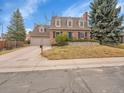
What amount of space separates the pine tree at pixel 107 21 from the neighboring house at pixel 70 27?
24.0ft

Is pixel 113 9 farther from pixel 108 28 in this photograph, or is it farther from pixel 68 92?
pixel 68 92

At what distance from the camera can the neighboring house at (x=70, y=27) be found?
36.5 metres

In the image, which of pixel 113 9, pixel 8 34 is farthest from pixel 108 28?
pixel 8 34

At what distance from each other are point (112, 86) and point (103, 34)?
2495 cm

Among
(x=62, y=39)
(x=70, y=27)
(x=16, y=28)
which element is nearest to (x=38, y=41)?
(x=70, y=27)

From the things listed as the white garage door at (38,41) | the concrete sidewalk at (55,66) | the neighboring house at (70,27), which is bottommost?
the concrete sidewalk at (55,66)

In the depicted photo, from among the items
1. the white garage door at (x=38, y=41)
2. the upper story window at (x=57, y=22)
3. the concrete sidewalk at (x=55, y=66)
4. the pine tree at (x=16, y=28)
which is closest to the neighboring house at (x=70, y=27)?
the upper story window at (x=57, y=22)

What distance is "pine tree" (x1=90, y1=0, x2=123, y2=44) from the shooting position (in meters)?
29.5

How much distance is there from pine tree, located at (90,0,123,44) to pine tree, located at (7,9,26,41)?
91.1 feet

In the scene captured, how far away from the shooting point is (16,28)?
51.8 m

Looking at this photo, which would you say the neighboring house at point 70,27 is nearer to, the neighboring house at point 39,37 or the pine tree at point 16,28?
the neighboring house at point 39,37

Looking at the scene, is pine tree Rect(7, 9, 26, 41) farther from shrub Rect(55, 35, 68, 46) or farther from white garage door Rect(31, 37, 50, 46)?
shrub Rect(55, 35, 68, 46)

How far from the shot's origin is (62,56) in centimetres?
1495

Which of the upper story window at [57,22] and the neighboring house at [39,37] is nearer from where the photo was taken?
the upper story window at [57,22]
